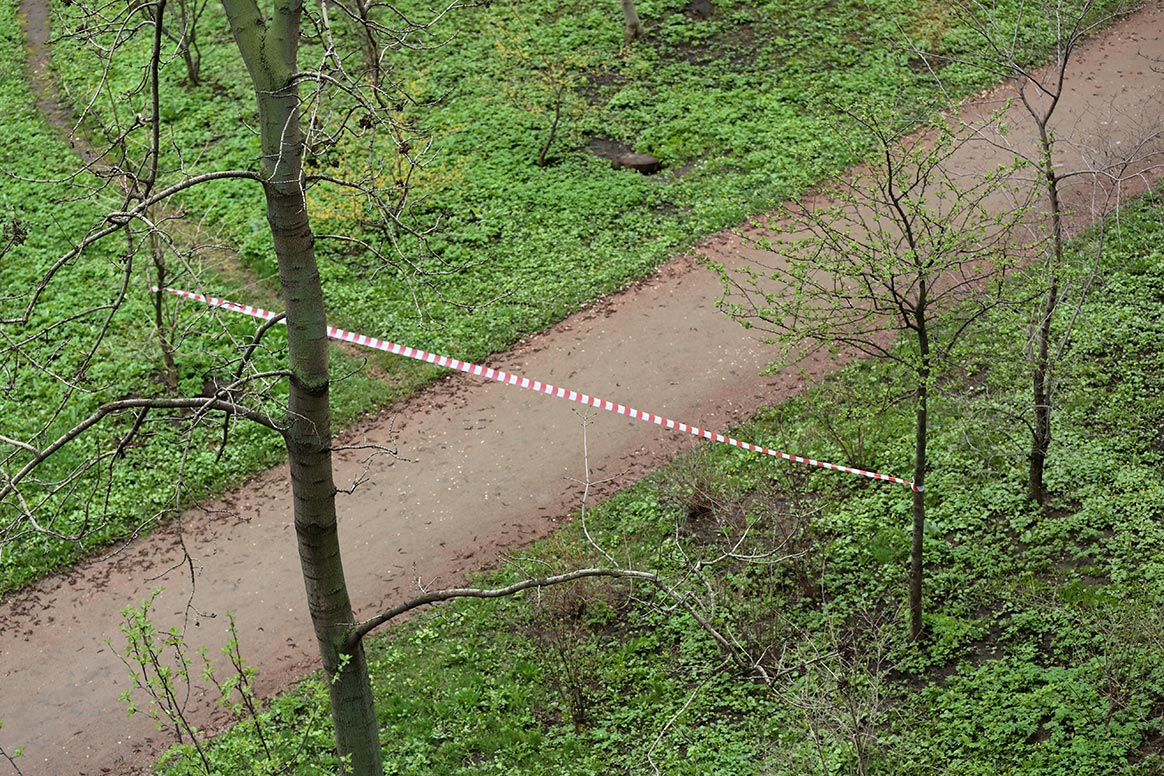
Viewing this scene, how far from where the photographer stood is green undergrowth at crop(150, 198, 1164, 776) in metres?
7.75

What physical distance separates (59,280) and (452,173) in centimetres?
495

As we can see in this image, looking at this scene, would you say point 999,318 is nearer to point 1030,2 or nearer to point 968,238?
point 968,238

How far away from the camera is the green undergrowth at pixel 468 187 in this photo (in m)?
12.1

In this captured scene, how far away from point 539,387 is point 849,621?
4331 mm

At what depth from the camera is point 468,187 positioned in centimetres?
1492

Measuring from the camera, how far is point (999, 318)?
8.16m

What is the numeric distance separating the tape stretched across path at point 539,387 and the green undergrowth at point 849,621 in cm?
14

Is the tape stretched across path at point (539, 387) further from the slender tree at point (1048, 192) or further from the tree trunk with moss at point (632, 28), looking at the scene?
the tree trunk with moss at point (632, 28)

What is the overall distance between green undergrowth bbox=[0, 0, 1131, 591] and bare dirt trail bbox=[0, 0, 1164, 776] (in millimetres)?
414

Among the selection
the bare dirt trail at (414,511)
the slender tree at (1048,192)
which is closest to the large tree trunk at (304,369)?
the bare dirt trail at (414,511)

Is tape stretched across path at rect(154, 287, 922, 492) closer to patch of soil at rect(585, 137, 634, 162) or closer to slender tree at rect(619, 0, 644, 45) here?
patch of soil at rect(585, 137, 634, 162)

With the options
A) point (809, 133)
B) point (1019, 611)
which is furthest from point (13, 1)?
point (1019, 611)

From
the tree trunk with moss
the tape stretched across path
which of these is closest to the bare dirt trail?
the tape stretched across path

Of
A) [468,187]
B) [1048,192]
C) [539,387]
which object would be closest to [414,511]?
[539,387]
